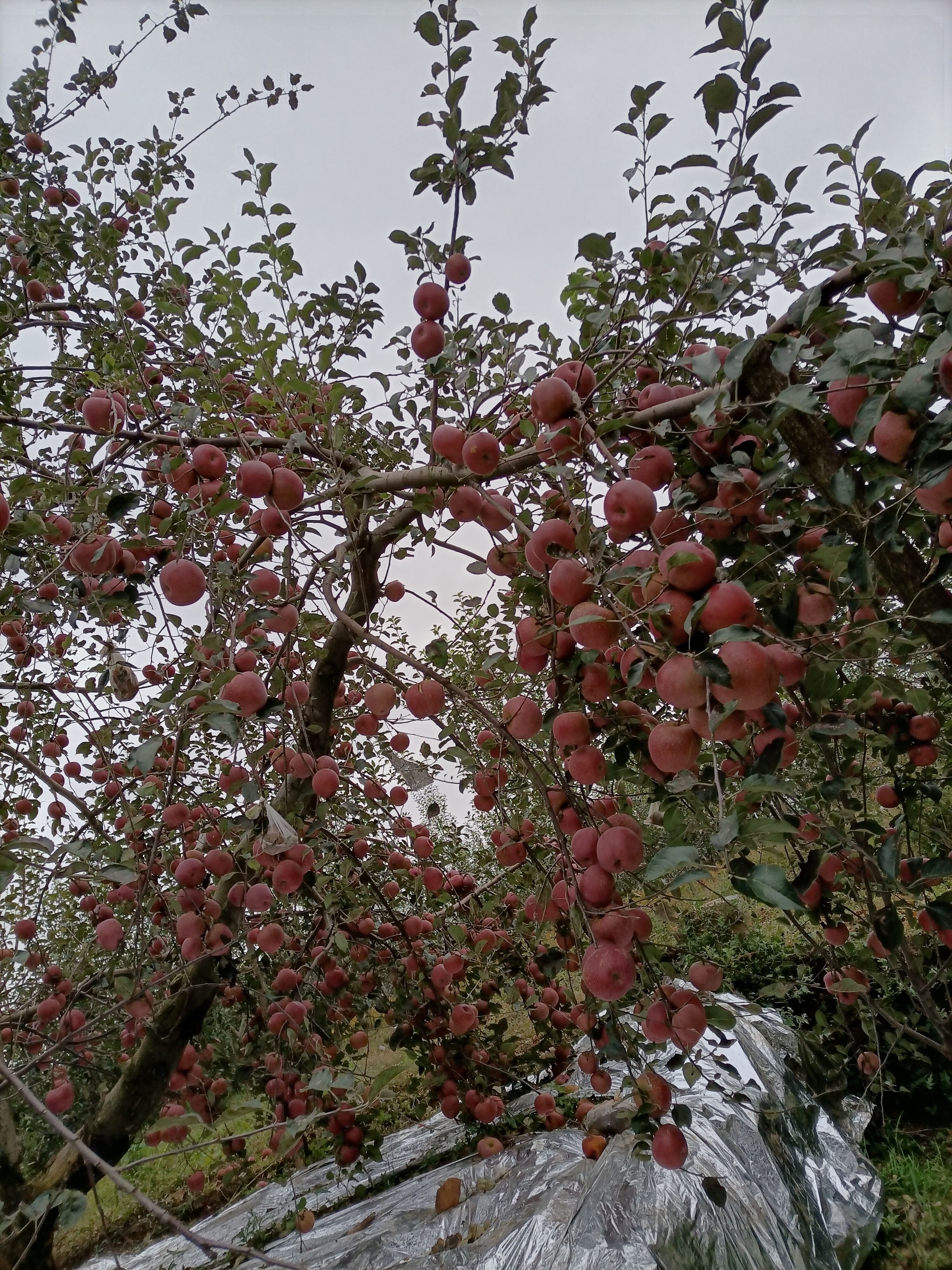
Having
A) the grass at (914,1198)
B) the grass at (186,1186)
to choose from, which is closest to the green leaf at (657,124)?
the grass at (186,1186)

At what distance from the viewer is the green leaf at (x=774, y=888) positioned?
1.97 feet

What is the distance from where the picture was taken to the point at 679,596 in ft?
2.71

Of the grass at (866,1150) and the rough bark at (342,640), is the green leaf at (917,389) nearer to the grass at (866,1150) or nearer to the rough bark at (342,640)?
the grass at (866,1150)

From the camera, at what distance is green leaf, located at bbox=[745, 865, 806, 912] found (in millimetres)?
600

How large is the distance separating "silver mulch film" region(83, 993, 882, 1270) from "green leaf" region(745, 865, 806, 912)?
0.95 metres

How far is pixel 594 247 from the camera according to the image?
4.28 feet

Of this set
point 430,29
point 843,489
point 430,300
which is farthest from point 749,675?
point 430,29

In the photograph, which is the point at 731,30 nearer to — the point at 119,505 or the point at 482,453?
the point at 482,453

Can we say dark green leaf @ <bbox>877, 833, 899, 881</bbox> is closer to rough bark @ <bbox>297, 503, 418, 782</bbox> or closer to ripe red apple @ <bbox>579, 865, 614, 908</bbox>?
ripe red apple @ <bbox>579, 865, 614, 908</bbox>

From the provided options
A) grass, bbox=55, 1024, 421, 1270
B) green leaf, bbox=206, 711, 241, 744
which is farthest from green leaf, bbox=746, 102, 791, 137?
grass, bbox=55, 1024, 421, 1270

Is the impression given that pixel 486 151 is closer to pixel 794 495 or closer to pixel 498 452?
pixel 498 452

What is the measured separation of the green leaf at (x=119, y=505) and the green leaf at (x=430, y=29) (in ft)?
3.18

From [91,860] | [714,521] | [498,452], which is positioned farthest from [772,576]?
[91,860]

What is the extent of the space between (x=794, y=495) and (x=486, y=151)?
Result: 2.84ft
